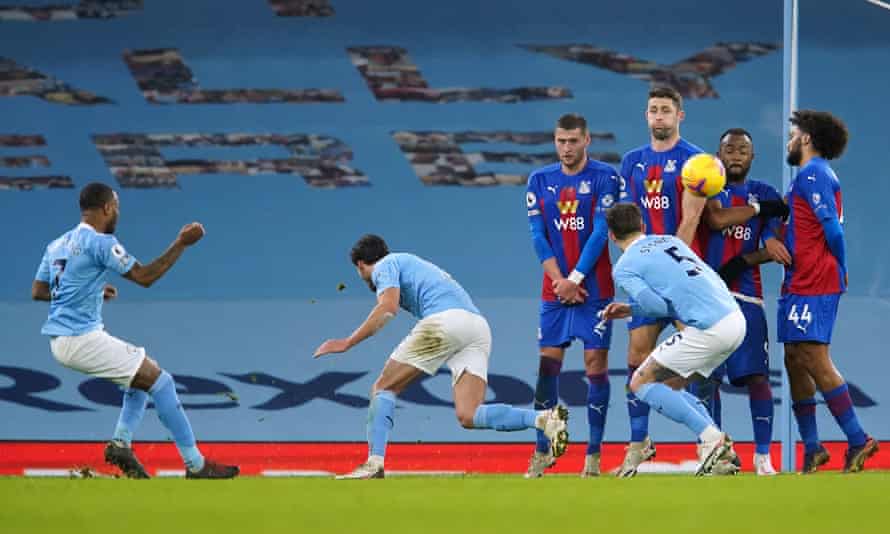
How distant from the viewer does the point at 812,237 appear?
344 inches

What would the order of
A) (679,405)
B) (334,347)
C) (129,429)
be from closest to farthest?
(679,405) → (334,347) → (129,429)

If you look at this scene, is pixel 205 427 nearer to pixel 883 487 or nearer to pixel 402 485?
pixel 402 485

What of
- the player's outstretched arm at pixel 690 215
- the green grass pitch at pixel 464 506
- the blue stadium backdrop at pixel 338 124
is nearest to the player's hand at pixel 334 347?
the green grass pitch at pixel 464 506

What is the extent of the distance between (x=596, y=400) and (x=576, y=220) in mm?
1100

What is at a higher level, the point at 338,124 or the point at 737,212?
the point at 338,124

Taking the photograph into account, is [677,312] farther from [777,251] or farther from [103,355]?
[103,355]

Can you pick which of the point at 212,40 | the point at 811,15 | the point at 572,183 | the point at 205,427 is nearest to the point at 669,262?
the point at 572,183

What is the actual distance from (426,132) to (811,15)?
363 cm

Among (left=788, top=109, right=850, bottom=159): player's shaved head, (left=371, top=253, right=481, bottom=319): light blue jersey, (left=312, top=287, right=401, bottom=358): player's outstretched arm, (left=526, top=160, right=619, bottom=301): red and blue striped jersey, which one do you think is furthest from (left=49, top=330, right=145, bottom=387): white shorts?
(left=788, top=109, right=850, bottom=159): player's shaved head

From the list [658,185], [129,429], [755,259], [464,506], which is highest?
[658,185]

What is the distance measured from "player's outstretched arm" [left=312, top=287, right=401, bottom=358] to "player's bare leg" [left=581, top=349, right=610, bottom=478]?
1494 millimetres

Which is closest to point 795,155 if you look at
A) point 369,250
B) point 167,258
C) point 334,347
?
point 369,250

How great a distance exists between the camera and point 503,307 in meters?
12.5

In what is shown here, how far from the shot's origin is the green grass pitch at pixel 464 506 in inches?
217
